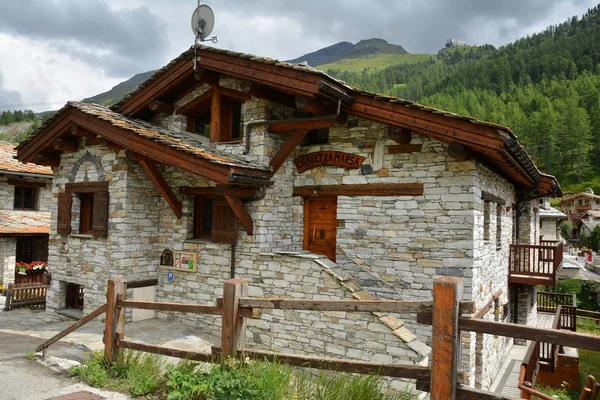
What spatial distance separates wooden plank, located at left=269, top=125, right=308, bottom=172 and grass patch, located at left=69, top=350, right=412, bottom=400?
5.01m

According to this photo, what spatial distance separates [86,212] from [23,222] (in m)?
8.31

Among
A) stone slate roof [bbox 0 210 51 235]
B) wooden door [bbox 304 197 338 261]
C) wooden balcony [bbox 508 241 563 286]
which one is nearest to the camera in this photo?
wooden door [bbox 304 197 338 261]

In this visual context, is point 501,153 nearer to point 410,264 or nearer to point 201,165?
point 410,264

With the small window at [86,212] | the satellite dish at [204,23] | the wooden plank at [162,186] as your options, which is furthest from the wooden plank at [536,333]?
the small window at [86,212]

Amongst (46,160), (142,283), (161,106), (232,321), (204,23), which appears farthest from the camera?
(46,160)

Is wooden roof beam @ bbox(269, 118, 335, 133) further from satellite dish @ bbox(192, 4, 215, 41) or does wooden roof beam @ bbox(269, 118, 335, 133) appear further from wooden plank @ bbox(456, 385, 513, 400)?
wooden plank @ bbox(456, 385, 513, 400)

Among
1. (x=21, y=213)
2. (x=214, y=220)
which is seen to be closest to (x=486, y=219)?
(x=214, y=220)

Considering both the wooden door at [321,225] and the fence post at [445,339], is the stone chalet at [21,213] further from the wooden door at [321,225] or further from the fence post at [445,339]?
the fence post at [445,339]

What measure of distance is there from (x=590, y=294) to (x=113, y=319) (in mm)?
32321

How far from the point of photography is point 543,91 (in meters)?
85.4

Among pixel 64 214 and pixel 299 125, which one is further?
pixel 64 214

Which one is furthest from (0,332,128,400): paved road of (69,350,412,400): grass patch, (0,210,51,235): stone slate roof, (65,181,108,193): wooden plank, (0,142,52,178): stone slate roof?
(0,142,52,178): stone slate roof

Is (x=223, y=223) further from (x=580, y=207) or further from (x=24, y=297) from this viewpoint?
(x=580, y=207)

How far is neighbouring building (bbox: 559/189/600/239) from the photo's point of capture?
51906 mm
